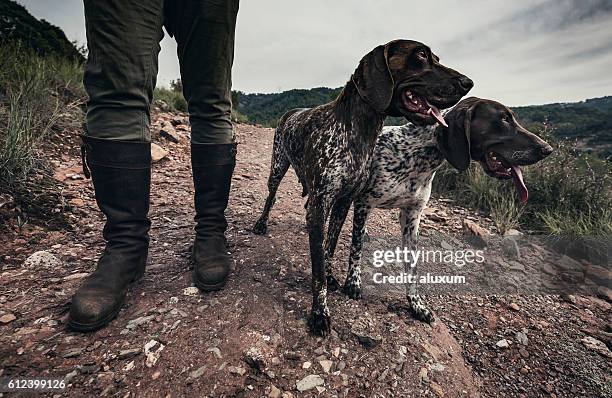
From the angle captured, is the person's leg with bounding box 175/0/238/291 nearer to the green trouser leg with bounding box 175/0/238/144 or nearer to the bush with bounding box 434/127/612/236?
the green trouser leg with bounding box 175/0/238/144

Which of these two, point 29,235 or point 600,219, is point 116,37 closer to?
point 29,235

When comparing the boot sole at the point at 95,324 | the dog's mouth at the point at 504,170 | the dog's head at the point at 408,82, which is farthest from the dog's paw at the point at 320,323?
the dog's mouth at the point at 504,170

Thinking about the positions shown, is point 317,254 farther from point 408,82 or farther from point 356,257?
point 408,82

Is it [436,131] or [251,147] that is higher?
[436,131]

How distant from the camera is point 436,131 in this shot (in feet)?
6.97

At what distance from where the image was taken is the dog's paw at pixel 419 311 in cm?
200

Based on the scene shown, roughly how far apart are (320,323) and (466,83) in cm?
158

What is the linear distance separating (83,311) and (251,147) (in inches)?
229

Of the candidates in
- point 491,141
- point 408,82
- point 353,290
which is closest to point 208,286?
point 353,290

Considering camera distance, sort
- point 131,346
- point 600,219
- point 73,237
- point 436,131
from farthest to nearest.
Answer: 1. point 600,219
2. point 73,237
3. point 436,131
4. point 131,346

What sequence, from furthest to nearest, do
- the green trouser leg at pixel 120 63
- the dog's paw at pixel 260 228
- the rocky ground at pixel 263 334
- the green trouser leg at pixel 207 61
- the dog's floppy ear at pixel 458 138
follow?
the dog's paw at pixel 260 228 < the dog's floppy ear at pixel 458 138 < the green trouser leg at pixel 207 61 < the green trouser leg at pixel 120 63 < the rocky ground at pixel 263 334

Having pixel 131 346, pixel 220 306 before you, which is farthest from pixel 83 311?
pixel 220 306

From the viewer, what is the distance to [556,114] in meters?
Answer: 23.0

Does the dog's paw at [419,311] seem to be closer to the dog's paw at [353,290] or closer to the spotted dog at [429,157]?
the spotted dog at [429,157]
